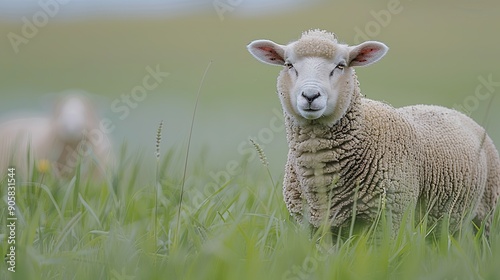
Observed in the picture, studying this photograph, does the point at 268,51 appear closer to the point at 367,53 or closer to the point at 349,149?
the point at 367,53

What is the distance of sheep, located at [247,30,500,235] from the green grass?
0.23 m

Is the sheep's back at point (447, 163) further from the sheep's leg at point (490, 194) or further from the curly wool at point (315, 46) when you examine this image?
the curly wool at point (315, 46)

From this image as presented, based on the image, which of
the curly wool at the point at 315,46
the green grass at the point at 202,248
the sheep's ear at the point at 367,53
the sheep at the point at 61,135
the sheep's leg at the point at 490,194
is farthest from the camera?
the sheep at the point at 61,135

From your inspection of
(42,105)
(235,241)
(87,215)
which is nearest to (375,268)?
(235,241)

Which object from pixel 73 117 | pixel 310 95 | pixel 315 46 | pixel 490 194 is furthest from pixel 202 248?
pixel 73 117

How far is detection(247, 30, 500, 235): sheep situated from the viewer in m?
4.01

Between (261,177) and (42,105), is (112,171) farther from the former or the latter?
(42,105)

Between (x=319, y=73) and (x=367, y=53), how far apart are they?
43 centimetres

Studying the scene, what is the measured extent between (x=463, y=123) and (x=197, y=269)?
8.45ft

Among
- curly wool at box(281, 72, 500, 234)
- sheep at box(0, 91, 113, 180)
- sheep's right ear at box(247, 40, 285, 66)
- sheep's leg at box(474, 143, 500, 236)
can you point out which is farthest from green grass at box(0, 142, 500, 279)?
sheep at box(0, 91, 113, 180)

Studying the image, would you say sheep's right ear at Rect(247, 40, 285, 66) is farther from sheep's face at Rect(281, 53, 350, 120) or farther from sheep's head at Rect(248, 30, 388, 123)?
sheep's face at Rect(281, 53, 350, 120)

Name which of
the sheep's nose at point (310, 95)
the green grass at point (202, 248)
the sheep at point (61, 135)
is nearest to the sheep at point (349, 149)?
the sheep's nose at point (310, 95)

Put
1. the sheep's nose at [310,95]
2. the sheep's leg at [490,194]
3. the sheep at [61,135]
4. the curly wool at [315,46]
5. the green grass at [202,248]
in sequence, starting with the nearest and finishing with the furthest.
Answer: the green grass at [202,248] → the sheep's nose at [310,95] → the curly wool at [315,46] → the sheep's leg at [490,194] → the sheep at [61,135]

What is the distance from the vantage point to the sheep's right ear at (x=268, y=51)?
173 inches
